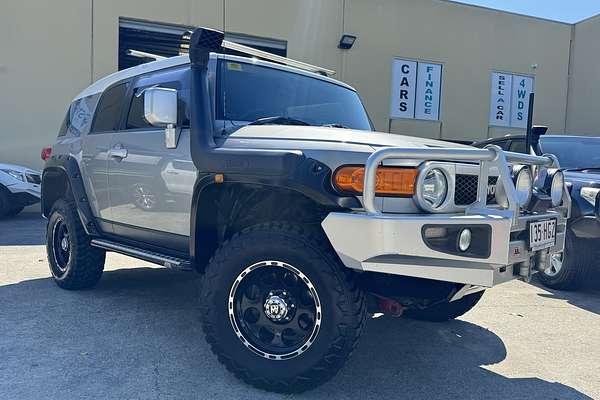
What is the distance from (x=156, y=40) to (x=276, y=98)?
10842 millimetres

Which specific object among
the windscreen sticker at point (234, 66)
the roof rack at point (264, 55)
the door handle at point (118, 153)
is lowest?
the door handle at point (118, 153)

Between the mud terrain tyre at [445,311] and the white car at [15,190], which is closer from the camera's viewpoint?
the mud terrain tyre at [445,311]

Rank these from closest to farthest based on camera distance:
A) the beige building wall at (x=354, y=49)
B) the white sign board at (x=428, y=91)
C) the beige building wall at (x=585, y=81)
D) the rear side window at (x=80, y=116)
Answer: the rear side window at (x=80, y=116) → the beige building wall at (x=354, y=49) → the white sign board at (x=428, y=91) → the beige building wall at (x=585, y=81)

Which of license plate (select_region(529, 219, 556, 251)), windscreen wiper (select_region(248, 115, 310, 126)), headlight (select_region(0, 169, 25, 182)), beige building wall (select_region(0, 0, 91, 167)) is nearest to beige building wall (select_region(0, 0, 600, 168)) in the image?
beige building wall (select_region(0, 0, 91, 167))

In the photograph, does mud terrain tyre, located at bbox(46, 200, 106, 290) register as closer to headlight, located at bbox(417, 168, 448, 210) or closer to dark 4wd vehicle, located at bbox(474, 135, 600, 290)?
headlight, located at bbox(417, 168, 448, 210)

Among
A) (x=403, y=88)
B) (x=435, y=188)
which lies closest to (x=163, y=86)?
(x=435, y=188)

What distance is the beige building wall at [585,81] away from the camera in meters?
17.1

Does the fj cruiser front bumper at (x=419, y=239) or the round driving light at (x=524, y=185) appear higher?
the round driving light at (x=524, y=185)

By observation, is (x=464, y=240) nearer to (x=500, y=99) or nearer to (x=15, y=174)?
(x=15, y=174)

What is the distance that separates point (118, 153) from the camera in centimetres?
418

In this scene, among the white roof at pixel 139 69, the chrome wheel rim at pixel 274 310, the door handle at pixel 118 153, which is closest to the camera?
the chrome wheel rim at pixel 274 310

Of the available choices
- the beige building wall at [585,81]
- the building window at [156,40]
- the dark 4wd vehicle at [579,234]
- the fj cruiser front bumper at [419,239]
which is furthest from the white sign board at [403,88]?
the fj cruiser front bumper at [419,239]

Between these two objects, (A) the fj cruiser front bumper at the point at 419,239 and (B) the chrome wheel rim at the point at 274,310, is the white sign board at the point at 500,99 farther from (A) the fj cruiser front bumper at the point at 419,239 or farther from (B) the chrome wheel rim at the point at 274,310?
(B) the chrome wheel rim at the point at 274,310

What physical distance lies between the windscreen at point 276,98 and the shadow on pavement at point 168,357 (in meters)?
1.62
